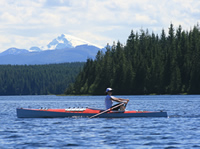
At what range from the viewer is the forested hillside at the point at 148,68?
137625 millimetres

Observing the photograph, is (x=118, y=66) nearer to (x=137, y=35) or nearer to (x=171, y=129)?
(x=137, y=35)

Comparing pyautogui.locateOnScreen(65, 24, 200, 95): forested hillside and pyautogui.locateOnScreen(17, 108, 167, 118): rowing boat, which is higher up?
pyautogui.locateOnScreen(65, 24, 200, 95): forested hillside

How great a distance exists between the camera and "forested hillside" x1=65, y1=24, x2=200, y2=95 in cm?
13762

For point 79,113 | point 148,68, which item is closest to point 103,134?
point 79,113

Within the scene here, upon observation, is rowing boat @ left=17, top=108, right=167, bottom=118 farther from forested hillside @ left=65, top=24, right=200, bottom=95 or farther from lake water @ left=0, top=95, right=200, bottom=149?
forested hillside @ left=65, top=24, right=200, bottom=95

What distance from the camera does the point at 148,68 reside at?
14662 centimetres

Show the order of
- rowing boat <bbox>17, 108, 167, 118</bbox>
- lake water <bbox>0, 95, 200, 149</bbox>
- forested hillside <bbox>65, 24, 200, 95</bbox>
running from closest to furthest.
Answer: lake water <bbox>0, 95, 200, 149</bbox>
rowing boat <bbox>17, 108, 167, 118</bbox>
forested hillside <bbox>65, 24, 200, 95</bbox>

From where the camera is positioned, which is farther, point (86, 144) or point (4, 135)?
point (4, 135)

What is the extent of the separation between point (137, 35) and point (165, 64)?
4009cm

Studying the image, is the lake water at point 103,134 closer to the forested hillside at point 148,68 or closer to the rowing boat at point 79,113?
the rowing boat at point 79,113

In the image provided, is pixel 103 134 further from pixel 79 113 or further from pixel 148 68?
pixel 148 68

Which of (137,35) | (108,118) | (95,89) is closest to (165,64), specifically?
(95,89)

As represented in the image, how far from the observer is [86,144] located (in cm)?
2428

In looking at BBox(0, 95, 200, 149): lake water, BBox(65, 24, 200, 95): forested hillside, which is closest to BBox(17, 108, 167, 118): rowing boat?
BBox(0, 95, 200, 149): lake water
